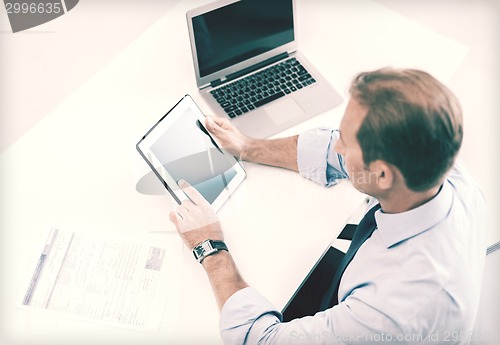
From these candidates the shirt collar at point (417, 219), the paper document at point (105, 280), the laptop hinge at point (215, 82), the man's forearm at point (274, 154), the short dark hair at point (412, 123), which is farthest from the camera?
the laptop hinge at point (215, 82)

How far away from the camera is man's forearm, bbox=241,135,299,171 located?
4.59ft

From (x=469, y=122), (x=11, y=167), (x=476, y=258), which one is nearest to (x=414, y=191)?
(x=476, y=258)

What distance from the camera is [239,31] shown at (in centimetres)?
145

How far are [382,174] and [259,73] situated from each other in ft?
2.06

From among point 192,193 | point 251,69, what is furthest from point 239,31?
point 192,193

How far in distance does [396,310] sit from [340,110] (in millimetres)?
666

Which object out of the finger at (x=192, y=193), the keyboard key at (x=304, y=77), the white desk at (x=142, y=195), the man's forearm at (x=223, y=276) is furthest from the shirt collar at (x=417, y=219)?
the keyboard key at (x=304, y=77)

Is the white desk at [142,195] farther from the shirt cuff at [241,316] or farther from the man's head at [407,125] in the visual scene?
the man's head at [407,125]

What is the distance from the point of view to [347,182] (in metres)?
1.39

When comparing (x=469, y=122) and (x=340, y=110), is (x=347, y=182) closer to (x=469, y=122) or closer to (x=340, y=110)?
(x=340, y=110)

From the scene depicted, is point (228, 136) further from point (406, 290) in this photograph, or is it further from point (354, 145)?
point (406, 290)

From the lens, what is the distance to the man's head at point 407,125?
96 centimetres

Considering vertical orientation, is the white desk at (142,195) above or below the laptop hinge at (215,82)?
below

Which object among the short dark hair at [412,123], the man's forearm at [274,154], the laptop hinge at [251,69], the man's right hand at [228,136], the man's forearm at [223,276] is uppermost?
the short dark hair at [412,123]
